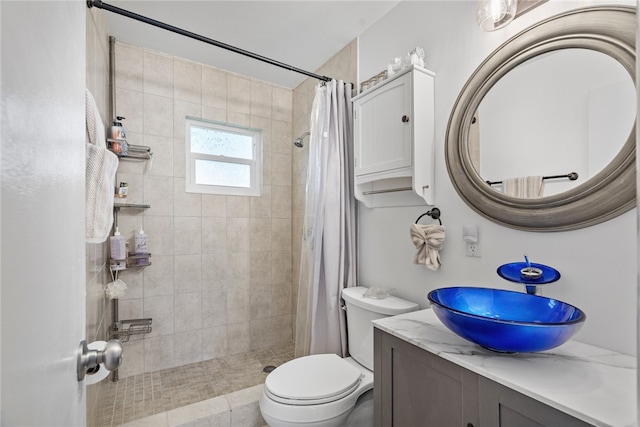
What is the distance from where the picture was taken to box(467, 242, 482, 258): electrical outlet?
1.37 metres

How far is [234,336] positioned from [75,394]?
2.18 metres

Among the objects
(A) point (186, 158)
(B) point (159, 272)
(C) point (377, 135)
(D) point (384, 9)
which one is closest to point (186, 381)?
(B) point (159, 272)

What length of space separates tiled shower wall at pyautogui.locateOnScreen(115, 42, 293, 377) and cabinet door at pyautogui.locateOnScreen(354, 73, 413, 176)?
45.8 inches

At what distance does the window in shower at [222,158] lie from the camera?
2527 millimetres

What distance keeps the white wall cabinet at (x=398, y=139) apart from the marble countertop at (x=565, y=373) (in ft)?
2.52

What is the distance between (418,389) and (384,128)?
1.25m

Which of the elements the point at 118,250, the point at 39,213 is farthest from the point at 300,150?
the point at 39,213

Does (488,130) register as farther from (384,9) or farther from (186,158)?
(186,158)

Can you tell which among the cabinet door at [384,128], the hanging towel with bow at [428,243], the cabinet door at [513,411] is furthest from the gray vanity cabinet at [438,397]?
the cabinet door at [384,128]

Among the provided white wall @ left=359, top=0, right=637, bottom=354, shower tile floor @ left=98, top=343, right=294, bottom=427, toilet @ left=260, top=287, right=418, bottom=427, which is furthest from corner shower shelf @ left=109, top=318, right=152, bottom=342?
white wall @ left=359, top=0, right=637, bottom=354

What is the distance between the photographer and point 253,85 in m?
2.73

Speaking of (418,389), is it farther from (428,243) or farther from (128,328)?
(128,328)

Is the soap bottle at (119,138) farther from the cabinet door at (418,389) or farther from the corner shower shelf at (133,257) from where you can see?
the cabinet door at (418,389)

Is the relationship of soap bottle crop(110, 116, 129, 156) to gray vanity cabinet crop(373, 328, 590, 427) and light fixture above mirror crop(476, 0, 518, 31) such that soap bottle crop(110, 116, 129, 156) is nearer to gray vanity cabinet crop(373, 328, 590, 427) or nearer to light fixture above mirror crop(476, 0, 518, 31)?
gray vanity cabinet crop(373, 328, 590, 427)
